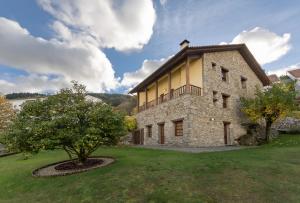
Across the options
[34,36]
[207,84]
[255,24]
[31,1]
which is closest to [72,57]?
[34,36]

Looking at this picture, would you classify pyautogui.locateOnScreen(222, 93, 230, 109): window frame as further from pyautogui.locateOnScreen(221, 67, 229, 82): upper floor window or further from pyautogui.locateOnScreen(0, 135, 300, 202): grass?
pyautogui.locateOnScreen(0, 135, 300, 202): grass

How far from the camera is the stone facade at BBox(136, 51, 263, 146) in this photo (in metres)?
16.5

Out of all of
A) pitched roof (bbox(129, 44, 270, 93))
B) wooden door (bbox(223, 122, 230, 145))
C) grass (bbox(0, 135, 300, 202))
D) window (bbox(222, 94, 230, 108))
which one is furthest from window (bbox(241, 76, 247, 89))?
grass (bbox(0, 135, 300, 202))

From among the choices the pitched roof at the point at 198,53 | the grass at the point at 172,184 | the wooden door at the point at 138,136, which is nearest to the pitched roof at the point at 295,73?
the pitched roof at the point at 198,53

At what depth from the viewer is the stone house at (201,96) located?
16797mm

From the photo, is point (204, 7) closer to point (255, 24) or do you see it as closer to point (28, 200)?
point (255, 24)

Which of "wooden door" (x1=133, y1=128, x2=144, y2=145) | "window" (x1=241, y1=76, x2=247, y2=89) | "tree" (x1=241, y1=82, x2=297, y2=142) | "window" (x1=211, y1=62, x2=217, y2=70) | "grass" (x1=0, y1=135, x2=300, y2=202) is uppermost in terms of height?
A: "window" (x1=211, y1=62, x2=217, y2=70)

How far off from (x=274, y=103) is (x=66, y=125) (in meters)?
15.2

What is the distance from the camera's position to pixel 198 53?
17.9 meters

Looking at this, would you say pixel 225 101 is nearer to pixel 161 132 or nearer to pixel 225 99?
pixel 225 99

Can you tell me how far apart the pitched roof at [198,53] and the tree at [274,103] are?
4.84m

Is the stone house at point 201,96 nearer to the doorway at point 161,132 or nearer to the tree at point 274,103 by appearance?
the doorway at point 161,132

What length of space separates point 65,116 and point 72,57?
1251cm

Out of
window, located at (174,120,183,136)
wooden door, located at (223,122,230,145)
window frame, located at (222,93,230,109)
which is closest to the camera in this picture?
window, located at (174,120,183,136)
